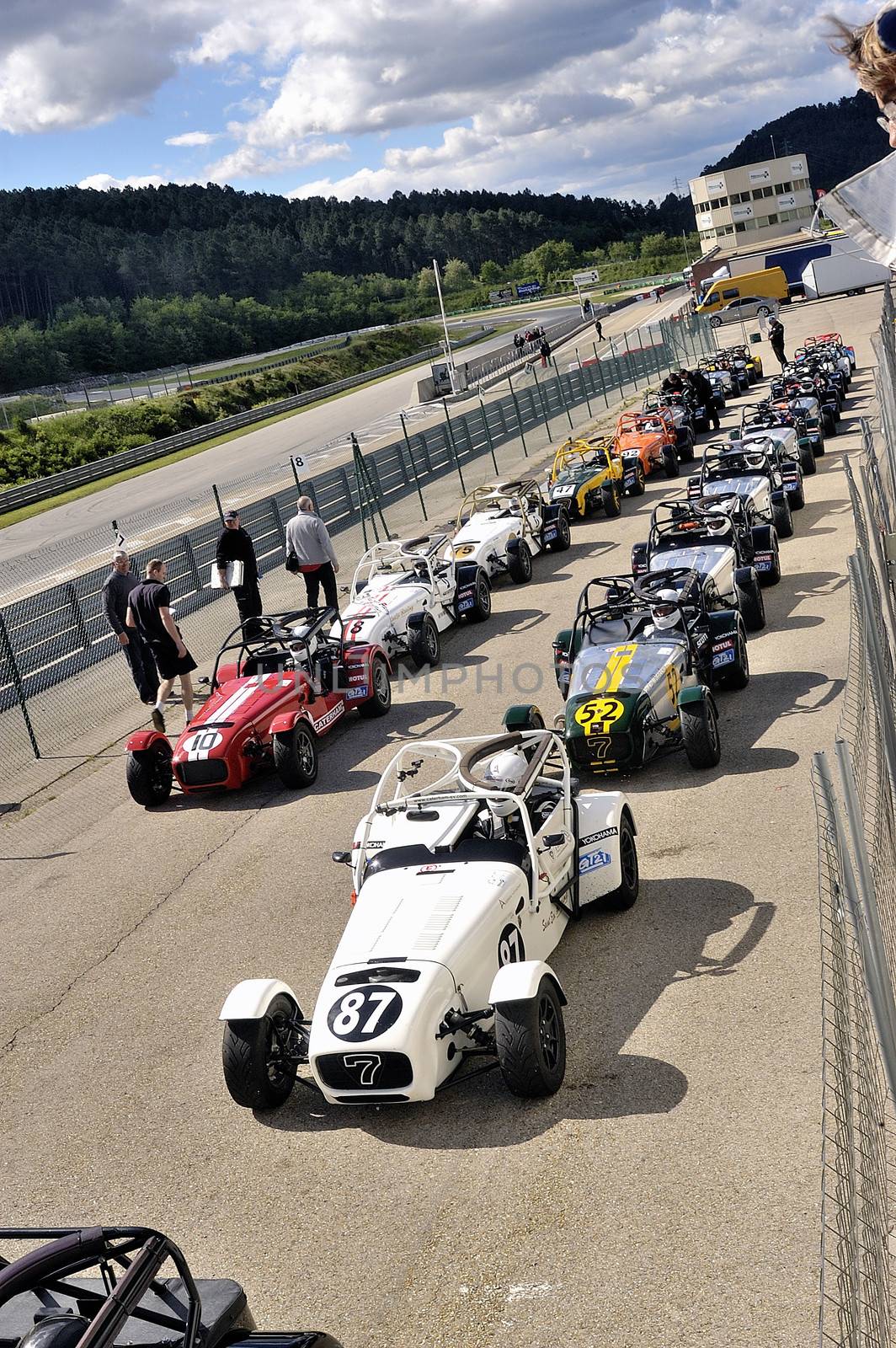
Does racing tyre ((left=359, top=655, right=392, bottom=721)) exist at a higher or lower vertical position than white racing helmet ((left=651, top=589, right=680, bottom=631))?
lower

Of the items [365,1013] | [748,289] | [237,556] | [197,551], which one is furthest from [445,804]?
[748,289]

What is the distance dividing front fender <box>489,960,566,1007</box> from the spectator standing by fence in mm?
10864

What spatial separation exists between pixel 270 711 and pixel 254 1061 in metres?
6.49

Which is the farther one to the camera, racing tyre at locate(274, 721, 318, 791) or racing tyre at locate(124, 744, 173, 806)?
racing tyre at locate(124, 744, 173, 806)

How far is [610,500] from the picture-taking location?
930 inches

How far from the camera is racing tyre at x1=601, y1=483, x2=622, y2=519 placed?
2358 cm

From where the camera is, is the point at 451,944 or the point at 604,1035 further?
the point at 604,1035

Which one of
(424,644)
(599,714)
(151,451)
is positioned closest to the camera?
(599,714)

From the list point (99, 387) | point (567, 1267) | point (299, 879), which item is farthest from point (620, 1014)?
point (99, 387)

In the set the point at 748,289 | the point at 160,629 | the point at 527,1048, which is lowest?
the point at 527,1048

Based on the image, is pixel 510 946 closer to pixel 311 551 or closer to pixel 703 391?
pixel 311 551

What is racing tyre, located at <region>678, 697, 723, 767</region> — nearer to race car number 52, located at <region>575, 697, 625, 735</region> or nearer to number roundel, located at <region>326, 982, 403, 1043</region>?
race car number 52, located at <region>575, 697, 625, 735</region>

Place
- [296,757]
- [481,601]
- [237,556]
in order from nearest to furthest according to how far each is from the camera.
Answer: [296,757] → [237,556] → [481,601]

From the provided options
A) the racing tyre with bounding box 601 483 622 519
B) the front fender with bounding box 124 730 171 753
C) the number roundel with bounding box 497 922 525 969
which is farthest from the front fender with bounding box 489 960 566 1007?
the racing tyre with bounding box 601 483 622 519
